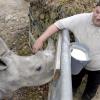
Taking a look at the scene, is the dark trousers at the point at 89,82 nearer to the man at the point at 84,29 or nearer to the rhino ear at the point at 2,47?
the man at the point at 84,29

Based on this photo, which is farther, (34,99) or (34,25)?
(34,25)

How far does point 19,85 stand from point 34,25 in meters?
2.21

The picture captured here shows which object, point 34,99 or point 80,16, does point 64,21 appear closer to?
point 80,16

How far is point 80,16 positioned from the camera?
14.5ft

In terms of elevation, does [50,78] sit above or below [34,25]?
above

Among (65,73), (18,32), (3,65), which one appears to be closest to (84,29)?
(3,65)

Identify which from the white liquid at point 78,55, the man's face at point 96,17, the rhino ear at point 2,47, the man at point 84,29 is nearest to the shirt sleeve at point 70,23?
the man at point 84,29

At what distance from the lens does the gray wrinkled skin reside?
4.66 metres

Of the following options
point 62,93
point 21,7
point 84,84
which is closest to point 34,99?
point 84,84

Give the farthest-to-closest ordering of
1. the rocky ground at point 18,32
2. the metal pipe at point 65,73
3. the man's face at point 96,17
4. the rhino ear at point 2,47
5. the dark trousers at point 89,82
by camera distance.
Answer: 1. the rocky ground at point 18,32
2. the dark trousers at point 89,82
3. the rhino ear at point 2,47
4. the man's face at point 96,17
5. the metal pipe at point 65,73

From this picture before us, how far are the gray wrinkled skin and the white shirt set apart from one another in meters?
0.38

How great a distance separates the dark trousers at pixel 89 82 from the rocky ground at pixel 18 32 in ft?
0.82

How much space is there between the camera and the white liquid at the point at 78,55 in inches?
166

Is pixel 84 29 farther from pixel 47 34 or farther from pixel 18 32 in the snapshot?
pixel 18 32
